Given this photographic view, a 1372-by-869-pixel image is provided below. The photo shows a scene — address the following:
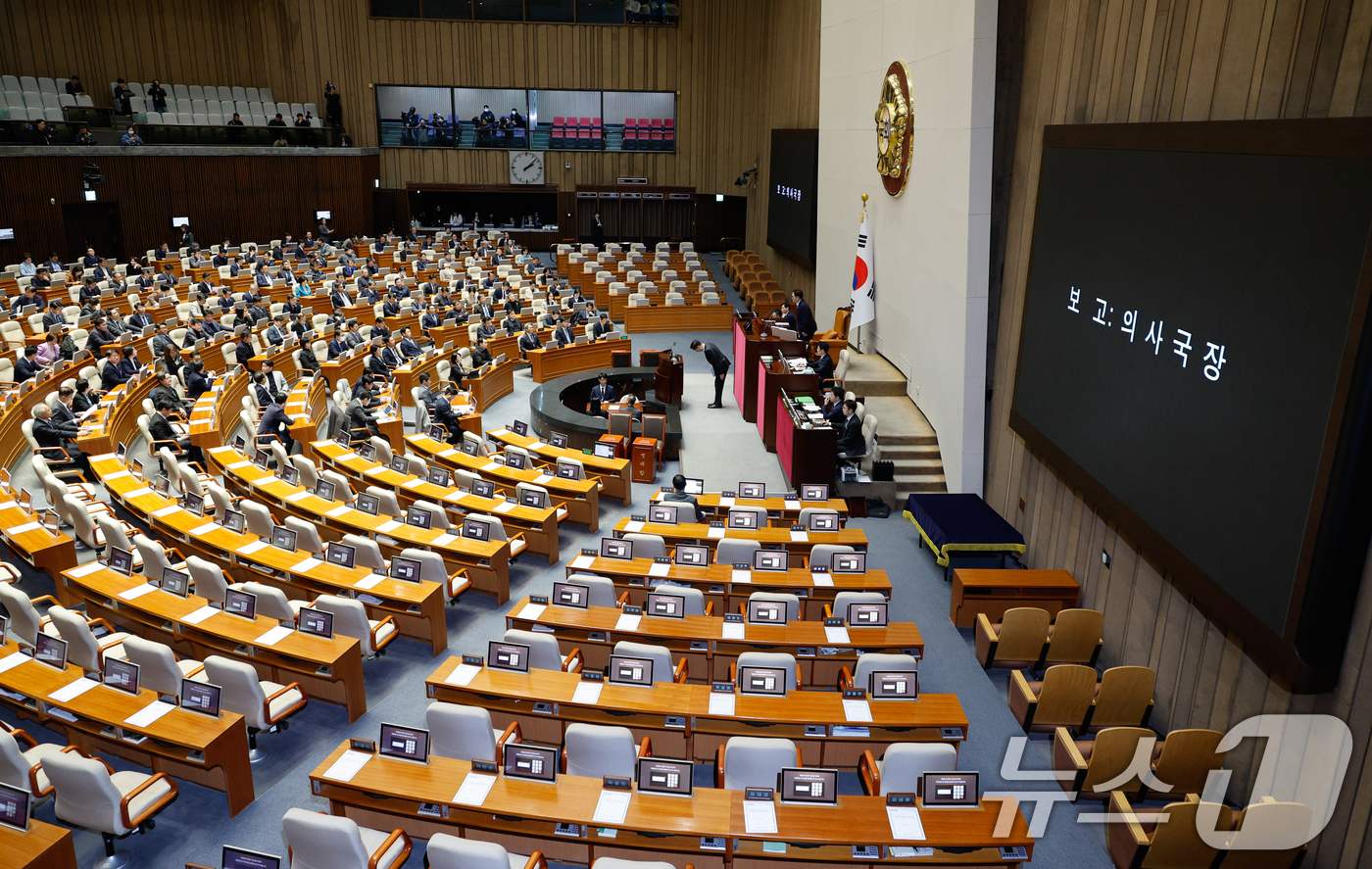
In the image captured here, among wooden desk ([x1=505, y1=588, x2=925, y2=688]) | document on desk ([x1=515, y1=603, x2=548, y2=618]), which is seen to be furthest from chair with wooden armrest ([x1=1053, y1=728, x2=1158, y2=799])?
document on desk ([x1=515, y1=603, x2=548, y2=618])

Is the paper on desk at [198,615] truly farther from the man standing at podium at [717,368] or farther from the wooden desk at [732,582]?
the man standing at podium at [717,368]

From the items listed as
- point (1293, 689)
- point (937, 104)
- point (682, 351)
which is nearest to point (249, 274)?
point (682, 351)

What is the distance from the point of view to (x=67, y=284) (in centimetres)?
2020

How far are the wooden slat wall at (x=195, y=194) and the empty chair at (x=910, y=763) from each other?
2475 centimetres

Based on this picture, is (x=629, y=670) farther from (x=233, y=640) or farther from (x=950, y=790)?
(x=233, y=640)

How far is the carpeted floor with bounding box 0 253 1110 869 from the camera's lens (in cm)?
590

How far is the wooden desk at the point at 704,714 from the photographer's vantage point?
630cm

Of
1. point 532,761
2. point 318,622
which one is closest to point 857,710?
point 532,761

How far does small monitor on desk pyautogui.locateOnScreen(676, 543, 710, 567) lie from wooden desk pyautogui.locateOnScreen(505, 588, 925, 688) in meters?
1.12

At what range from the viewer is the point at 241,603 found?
292 inches

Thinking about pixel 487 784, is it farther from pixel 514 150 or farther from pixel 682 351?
pixel 514 150

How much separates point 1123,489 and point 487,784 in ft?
18.1

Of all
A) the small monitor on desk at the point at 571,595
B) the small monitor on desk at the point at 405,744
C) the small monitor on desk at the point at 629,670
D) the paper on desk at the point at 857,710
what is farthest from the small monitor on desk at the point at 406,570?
the paper on desk at the point at 857,710

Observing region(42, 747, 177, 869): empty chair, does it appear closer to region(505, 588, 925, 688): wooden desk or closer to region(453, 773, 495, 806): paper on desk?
region(453, 773, 495, 806): paper on desk
